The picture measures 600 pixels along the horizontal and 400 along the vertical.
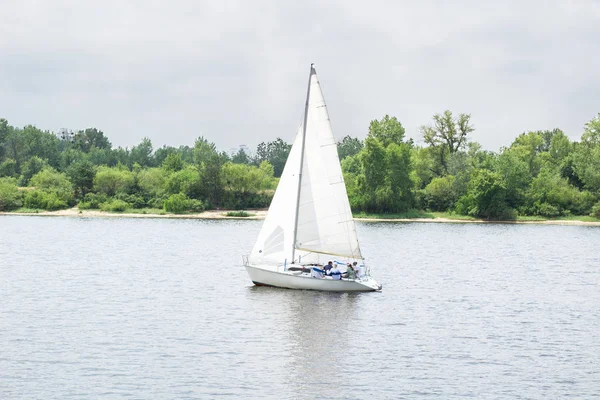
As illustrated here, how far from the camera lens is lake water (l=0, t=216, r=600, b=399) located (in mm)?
36812

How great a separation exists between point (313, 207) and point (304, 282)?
486 cm

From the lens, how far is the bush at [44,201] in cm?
15475

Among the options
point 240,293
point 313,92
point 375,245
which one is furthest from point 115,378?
point 375,245

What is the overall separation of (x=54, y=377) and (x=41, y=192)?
4994 inches

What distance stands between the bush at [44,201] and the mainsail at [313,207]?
10361 centimetres

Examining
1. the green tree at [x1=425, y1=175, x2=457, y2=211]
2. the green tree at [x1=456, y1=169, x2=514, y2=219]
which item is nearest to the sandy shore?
the green tree at [x1=425, y1=175, x2=457, y2=211]

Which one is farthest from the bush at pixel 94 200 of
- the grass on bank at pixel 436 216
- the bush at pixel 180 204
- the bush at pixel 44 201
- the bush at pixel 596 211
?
the bush at pixel 596 211

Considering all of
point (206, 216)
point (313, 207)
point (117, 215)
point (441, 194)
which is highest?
point (441, 194)

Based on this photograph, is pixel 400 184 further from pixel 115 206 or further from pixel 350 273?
pixel 350 273

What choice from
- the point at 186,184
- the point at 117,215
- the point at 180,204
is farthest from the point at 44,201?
the point at 186,184

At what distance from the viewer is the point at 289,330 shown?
47.1 m

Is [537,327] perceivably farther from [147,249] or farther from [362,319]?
[147,249]

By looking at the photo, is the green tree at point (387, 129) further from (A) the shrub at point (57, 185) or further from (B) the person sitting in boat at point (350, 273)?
(B) the person sitting in boat at point (350, 273)

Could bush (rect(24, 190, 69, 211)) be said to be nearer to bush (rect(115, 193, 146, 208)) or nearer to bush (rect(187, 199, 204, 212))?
bush (rect(115, 193, 146, 208))
